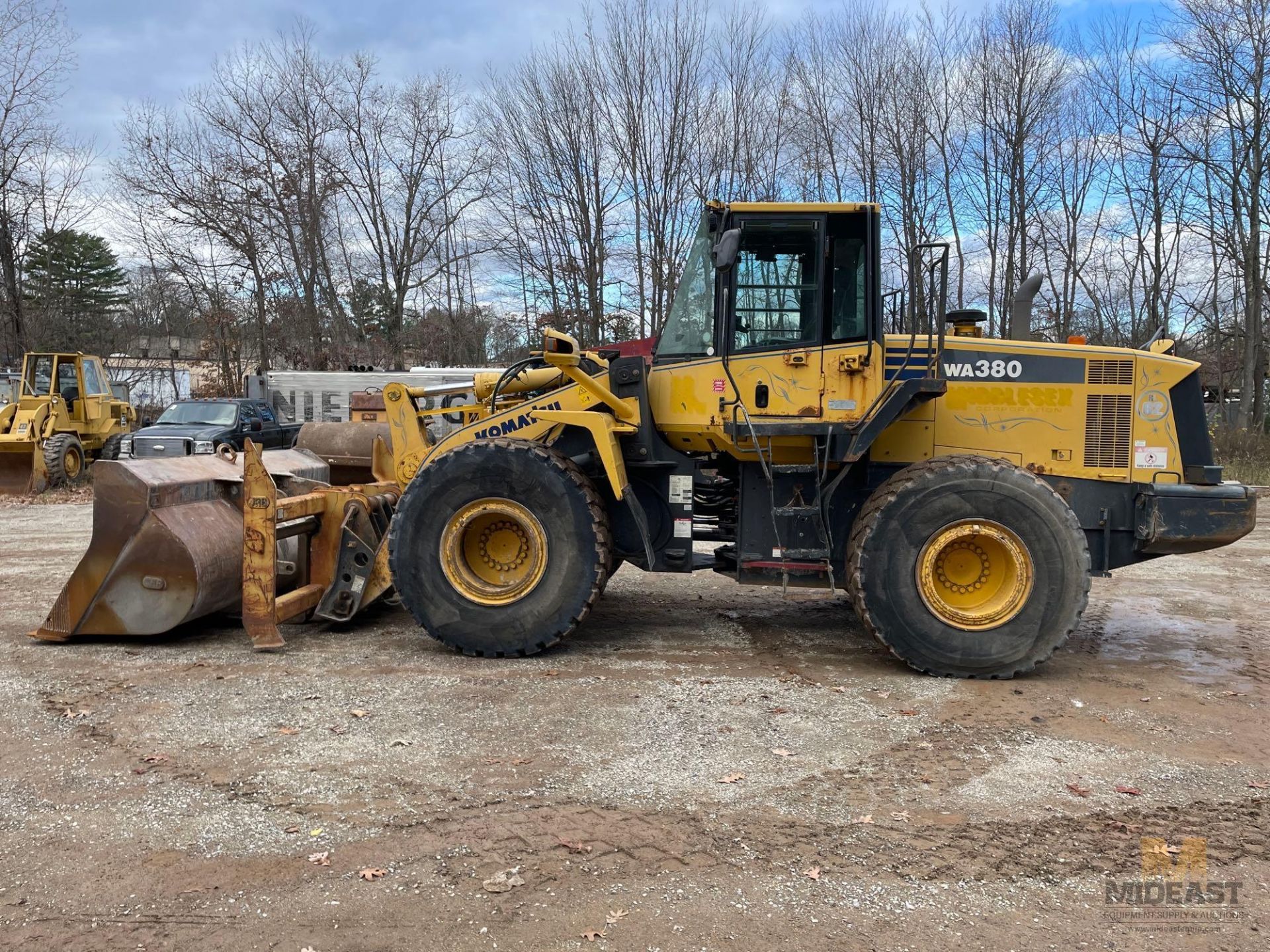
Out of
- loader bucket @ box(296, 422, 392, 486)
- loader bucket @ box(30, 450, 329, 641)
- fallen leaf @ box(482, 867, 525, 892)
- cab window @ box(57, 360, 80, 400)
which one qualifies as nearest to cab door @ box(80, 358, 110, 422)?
cab window @ box(57, 360, 80, 400)

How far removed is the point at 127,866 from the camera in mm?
3268

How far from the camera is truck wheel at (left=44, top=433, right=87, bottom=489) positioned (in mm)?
16156

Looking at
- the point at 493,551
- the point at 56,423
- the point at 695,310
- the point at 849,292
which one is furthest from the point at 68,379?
the point at 849,292

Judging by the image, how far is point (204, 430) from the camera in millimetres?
17000

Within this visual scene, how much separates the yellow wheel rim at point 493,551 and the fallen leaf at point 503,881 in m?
2.78

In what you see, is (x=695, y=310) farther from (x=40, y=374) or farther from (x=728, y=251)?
(x=40, y=374)

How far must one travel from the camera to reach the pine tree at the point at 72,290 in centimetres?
2792

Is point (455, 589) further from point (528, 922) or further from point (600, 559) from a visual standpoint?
point (528, 922)

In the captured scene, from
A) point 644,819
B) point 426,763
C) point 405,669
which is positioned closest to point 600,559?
point 405,669

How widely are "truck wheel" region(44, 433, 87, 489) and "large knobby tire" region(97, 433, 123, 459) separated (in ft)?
2.20

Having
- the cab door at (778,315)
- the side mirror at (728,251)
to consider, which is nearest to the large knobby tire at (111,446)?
the cab door at (778,315)

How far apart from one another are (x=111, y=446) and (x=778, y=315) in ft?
54.0

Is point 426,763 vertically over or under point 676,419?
under

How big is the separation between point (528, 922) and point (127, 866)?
1.52 meters
